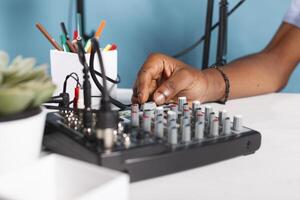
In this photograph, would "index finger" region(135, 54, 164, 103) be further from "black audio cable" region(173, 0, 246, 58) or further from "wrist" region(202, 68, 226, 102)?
"black audio cable" region(173, 0, 246, 58)

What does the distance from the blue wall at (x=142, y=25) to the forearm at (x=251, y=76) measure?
1.19 feet

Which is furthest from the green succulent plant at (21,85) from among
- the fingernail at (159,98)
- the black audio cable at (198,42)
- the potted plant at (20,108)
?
the black audio cable at (198,42)

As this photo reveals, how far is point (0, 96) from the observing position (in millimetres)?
429

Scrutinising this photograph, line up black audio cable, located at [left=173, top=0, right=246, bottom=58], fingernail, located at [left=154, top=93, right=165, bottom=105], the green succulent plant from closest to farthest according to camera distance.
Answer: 1. the green succulent plant
2. fingernail, located at [left=154, top=93, right=165, bottom=105]
3. black audio cable, located at [left=173, top=0, right=246, bottom=58]

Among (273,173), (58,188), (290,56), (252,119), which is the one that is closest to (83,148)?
(58,188)

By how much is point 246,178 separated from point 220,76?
0.50 meters

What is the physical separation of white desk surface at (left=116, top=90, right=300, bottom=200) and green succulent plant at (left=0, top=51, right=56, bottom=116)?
0.47 ft

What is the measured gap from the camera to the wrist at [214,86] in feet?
3.01

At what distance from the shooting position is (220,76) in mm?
991

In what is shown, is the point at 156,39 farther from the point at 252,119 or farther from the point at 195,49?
the point at 252,119

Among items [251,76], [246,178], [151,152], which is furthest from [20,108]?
[251,76]

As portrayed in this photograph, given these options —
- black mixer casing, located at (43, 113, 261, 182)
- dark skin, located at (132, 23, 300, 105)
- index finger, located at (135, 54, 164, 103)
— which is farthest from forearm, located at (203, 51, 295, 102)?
black mixer casing, located at (43, 113, 261, 182)

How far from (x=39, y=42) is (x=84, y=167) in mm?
1249

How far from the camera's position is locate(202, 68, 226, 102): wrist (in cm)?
92
